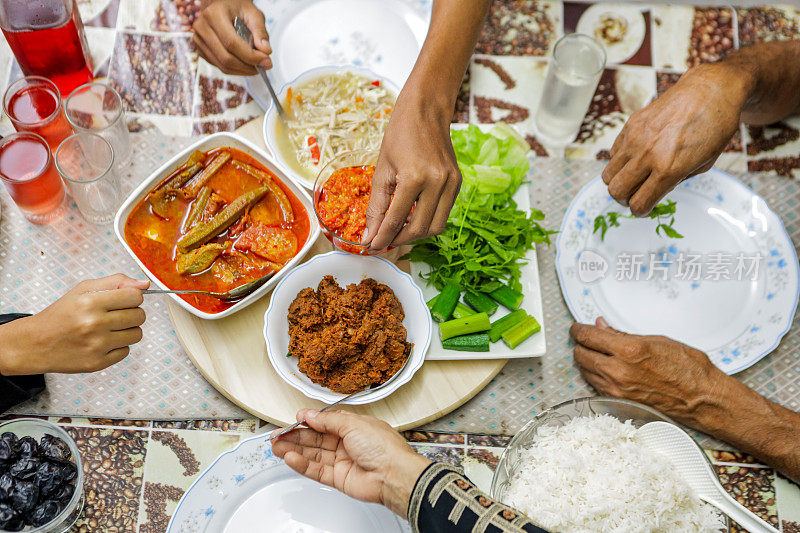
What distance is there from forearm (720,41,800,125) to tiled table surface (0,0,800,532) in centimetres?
19

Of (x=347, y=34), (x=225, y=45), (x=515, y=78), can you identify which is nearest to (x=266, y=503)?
(x=225, y=45)

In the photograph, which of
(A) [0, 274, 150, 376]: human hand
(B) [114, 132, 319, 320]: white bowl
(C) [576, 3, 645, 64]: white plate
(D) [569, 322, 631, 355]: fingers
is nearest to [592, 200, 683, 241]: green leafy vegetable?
(D) [569, 322, 631, 355]: fingers

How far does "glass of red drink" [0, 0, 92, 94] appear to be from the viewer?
262 cm

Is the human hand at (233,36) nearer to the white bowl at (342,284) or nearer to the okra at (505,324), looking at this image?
the white bowl at (342,284)

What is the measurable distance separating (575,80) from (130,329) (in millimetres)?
1867

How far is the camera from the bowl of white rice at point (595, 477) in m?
2.14

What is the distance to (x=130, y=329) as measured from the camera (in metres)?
2.25

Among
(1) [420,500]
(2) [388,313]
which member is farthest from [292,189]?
(1) [420,500]

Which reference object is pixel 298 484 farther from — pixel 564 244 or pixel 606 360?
pixel 564 244

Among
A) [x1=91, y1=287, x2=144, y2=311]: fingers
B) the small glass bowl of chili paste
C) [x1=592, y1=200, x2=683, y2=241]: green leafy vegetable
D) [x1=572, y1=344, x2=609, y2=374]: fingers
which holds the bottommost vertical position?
[x1=572, y1=344, x2=609, y2=374]: fingers

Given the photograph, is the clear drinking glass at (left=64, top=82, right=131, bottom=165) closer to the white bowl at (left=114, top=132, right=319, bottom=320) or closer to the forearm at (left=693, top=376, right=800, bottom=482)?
the white bowl at (left=114, top=132, right=319, bottom=320)

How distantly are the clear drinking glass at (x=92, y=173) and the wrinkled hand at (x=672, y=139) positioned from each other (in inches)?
69.8

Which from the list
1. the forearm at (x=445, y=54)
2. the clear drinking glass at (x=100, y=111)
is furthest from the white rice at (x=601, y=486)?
the clear drinking glass at (x=100, y=111)

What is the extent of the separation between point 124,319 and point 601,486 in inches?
60.4
